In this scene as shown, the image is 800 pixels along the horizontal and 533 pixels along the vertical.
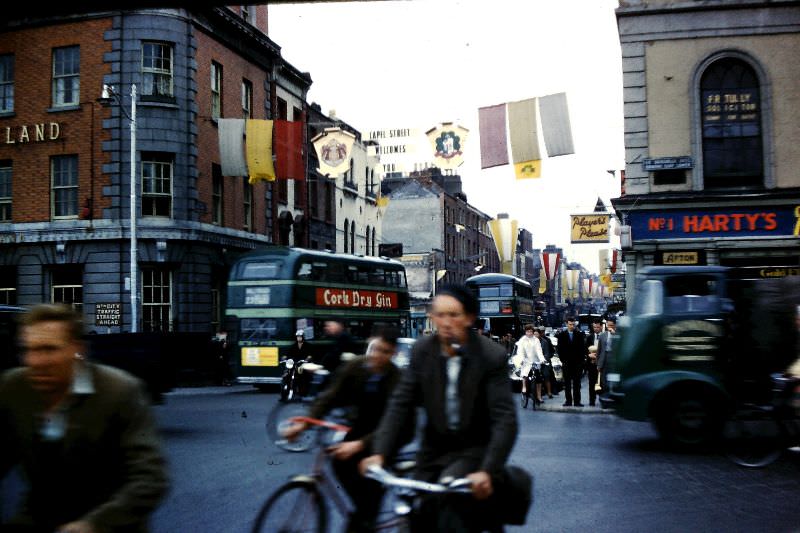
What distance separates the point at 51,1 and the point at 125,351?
10652mm

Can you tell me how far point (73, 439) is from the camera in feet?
10.4

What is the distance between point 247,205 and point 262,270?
11.2 metres

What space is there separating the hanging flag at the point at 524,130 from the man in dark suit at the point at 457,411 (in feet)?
56.8

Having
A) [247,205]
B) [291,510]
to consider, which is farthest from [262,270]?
[291,510]

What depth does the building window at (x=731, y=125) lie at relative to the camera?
24406 mm

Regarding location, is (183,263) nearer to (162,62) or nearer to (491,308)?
(162,62)

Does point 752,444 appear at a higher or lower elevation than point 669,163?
lower

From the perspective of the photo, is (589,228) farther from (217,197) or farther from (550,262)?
(550,262)

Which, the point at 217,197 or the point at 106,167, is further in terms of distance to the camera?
the point at 217,197

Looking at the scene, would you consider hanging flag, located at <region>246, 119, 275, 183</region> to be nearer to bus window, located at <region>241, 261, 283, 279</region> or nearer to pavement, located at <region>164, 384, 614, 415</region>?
bus window, located at <region>241, 261, 283, 279</region>

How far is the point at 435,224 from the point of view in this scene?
7406 cm

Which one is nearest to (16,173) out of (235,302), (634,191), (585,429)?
(235,302)

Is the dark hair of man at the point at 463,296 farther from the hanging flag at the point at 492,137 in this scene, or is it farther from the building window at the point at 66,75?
the building window at the point at 66,75

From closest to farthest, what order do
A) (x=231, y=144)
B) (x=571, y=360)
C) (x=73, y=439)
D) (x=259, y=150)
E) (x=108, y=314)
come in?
(x=73, y=439), (x=571, y=360), (x=259, y=150), (x=108, y=314), (x=231, y=144)
